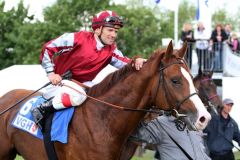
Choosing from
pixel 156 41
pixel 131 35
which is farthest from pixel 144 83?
pixel 156 41

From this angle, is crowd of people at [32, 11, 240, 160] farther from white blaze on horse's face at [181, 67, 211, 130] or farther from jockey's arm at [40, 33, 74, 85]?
white blaze on horse's face at [181, 67, 211, 130]

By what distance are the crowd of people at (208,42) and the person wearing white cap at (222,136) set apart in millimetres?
7520

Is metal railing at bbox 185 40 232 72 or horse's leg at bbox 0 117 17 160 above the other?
horse's leg at bbox 0 117 17 160

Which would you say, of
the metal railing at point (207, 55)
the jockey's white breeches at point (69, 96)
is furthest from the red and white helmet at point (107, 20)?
the metal railing at point (207, 55)

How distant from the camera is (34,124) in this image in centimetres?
711

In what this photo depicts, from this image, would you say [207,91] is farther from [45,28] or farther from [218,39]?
[45,28]

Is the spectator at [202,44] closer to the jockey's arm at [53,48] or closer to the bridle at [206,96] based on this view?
the bridle at [206,96]

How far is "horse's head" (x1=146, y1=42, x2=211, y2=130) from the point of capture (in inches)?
236

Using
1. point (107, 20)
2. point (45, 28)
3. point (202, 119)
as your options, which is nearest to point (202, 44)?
point (107, 20)

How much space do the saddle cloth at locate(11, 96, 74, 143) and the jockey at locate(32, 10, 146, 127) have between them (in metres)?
0.11

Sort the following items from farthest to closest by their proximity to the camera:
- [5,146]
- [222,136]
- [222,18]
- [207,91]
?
[222,18] < [207,91] < [222,136] < [5,146]

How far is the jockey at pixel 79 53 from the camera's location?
7006mm

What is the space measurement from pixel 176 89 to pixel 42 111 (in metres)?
1.71

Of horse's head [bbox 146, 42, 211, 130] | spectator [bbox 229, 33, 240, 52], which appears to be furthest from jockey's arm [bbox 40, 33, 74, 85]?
spectator [bbox 229, 33, 240, 52]
